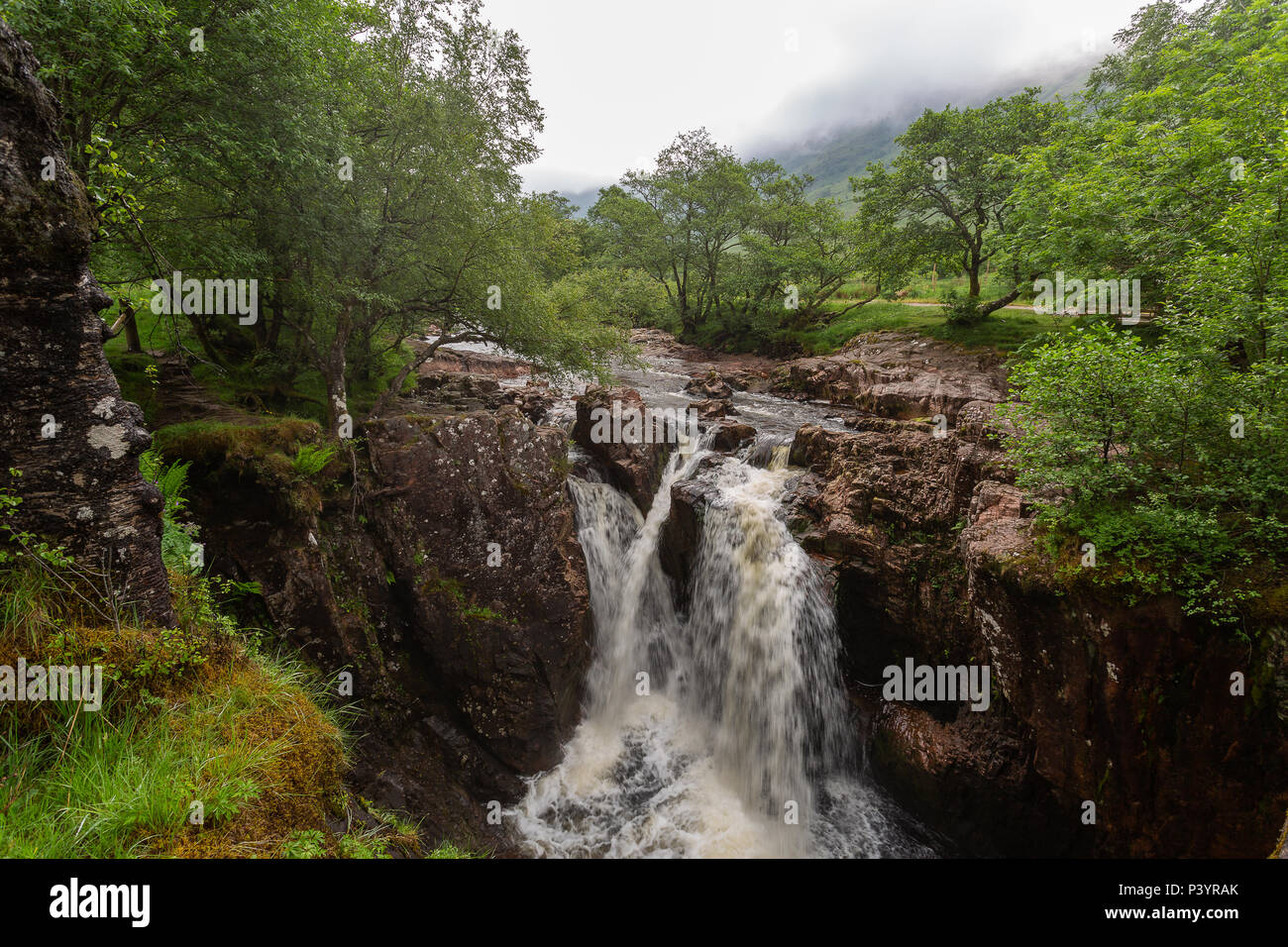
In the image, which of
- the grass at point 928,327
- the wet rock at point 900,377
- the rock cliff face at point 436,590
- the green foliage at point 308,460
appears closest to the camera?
the rock cliff face at point 436,590

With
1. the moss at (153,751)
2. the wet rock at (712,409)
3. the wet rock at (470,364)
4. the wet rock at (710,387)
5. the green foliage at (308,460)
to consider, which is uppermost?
the wet rock at (470,364)

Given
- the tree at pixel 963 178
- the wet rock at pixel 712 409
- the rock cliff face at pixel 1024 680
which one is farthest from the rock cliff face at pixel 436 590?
the tree at pixel 963 178

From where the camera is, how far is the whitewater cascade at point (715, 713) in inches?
375

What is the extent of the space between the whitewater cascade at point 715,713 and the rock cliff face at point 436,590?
1146 mm

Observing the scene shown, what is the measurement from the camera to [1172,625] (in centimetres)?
632

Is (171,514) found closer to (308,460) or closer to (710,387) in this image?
(308,460)

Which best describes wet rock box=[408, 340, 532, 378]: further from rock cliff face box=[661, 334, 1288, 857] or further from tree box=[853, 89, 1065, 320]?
tree box=[853, 89, 1065, 320]

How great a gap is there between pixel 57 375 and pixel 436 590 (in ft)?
23.0

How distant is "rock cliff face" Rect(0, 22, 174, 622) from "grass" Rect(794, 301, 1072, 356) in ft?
79.0

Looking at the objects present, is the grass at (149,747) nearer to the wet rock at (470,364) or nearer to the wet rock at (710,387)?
the wet rock at (470,364)

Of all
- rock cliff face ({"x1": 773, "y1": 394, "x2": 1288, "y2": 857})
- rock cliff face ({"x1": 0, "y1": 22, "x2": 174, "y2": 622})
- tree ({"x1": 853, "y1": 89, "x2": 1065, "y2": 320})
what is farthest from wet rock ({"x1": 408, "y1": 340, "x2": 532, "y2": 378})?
tree ({"x1": 853, "y1": 89, "x2": 1065, "y2": 320})

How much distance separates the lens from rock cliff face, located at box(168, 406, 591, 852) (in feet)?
27.9
